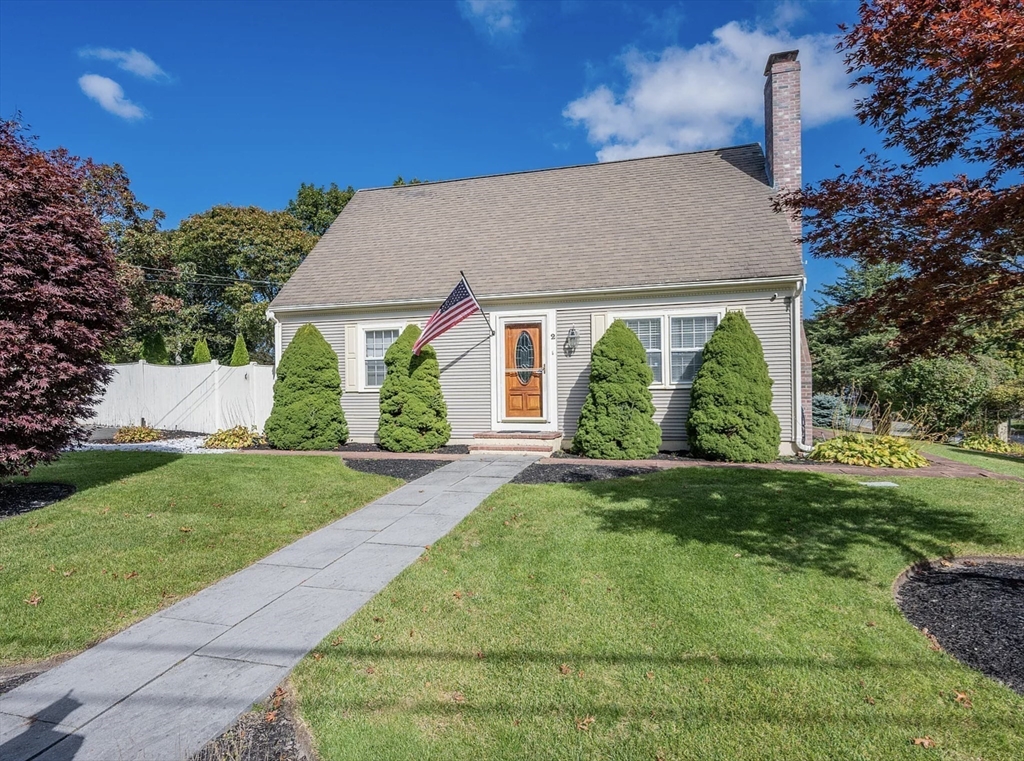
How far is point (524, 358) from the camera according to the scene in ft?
35.0

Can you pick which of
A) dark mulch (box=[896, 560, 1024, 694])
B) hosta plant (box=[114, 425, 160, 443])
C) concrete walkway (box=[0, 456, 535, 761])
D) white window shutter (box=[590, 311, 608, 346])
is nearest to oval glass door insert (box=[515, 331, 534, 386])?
white window shutter (box=[590, 311, 608, 346])

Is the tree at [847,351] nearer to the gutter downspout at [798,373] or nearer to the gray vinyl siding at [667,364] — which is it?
the gutter downspout at [798,373]

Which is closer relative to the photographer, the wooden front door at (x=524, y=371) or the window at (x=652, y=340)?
the window at (x=652, y=340)

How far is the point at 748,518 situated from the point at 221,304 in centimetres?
2971

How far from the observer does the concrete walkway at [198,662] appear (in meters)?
2.29

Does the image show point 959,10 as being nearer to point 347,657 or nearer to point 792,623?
point 792,623

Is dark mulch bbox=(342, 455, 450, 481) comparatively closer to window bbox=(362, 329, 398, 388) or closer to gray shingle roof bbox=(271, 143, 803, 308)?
window bbox=(362, 329, 398, 388)

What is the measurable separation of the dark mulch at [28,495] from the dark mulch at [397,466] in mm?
3542

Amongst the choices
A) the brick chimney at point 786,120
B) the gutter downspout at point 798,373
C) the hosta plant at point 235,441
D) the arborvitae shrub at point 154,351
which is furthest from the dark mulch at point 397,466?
the arborvitae shrub at point 154,351

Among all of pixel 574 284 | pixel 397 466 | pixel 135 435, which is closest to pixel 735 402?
pixel 574 284

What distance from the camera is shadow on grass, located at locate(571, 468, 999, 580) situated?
4.36 meters

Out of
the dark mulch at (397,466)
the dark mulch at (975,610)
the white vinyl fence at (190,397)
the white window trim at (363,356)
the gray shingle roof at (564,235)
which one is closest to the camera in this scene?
the dark mulch at (975,610)

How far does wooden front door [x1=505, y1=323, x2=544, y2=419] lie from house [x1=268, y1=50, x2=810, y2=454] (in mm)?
28

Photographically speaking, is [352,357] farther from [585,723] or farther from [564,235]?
[585,723]
